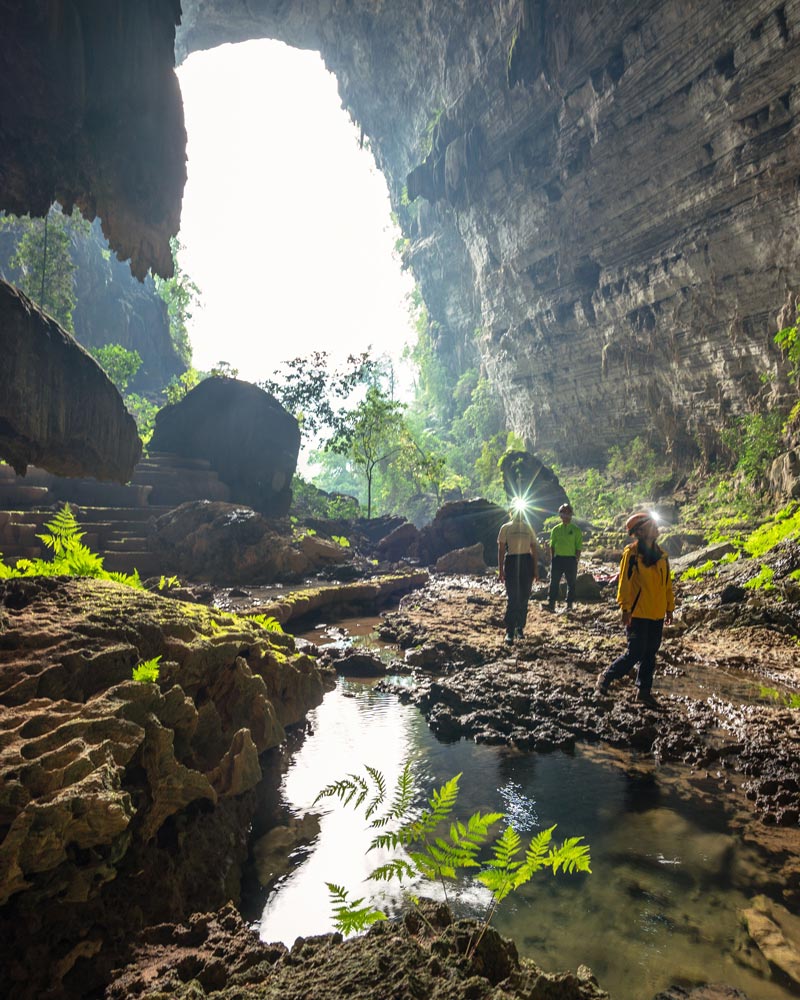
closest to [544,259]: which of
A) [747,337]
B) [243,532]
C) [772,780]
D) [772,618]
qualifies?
[747,337]

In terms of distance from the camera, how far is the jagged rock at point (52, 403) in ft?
20.4

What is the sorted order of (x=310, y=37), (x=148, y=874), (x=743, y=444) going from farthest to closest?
1. (x=310, y=37)
2. (x=743, y=444)
3. (x=148, y=874)

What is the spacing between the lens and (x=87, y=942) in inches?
72.2

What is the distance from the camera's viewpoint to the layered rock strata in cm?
176

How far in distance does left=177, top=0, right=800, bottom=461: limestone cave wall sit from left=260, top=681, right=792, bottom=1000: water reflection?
21.8 metres

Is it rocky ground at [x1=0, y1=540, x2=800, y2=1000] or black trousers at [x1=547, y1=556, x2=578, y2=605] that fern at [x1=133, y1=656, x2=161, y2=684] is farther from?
black trousers at [x1=547, y1=556, x2=578, y2=605]

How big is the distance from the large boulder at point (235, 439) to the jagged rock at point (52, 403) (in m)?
16.5

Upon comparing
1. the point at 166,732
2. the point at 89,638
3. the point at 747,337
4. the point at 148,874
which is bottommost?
the point at 148,874

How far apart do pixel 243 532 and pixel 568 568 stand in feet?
28.9

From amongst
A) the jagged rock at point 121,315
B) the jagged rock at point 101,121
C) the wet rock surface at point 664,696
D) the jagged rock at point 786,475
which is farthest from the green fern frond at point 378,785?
the jagged rock at point 121,315

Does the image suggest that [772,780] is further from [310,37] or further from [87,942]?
[310,37]

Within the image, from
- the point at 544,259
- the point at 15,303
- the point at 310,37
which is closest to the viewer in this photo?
the point at 15,303

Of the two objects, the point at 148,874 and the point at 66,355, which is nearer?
the point at 148,874

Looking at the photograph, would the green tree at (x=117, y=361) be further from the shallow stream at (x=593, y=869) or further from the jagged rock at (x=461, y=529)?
the shallow stream at (x=593, y=869)
